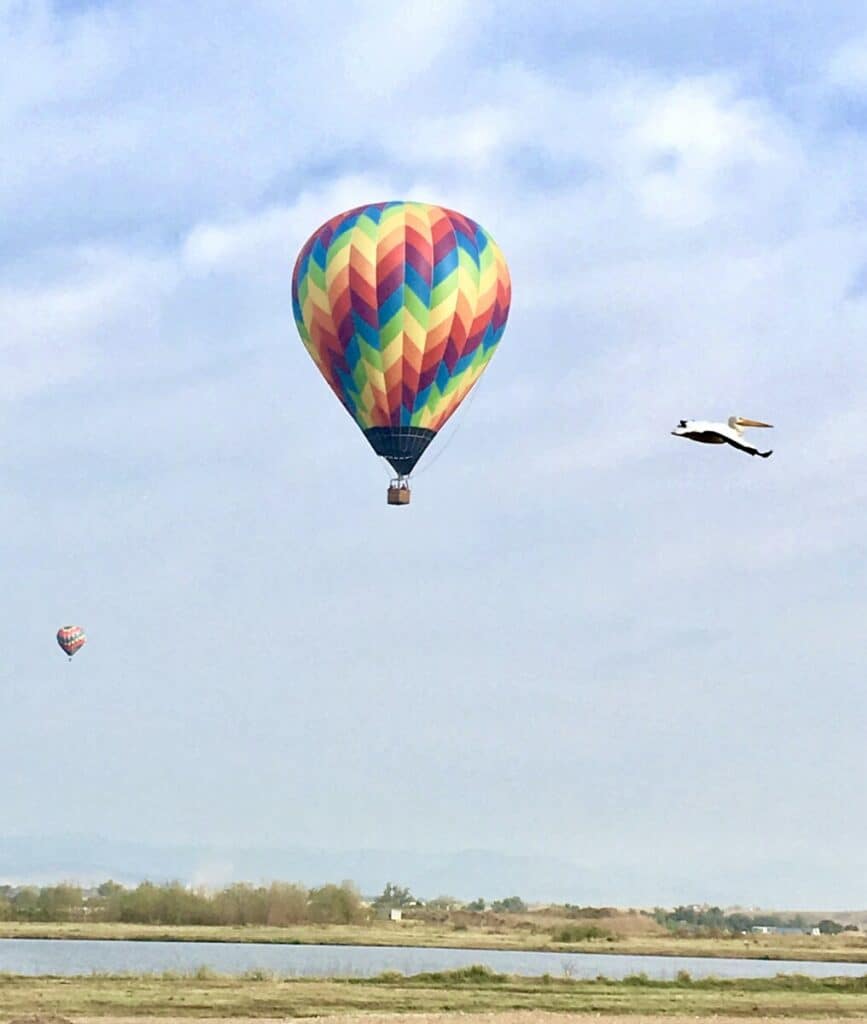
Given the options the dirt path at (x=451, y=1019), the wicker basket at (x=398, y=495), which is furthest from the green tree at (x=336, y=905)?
the dirt path at (x=451, y=1019)

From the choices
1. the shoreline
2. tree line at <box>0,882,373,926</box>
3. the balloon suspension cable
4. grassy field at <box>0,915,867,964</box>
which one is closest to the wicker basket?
the balloon suspension cable

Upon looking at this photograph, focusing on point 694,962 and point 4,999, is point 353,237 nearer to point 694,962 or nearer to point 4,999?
point 4,999

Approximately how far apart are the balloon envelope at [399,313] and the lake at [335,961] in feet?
73.8

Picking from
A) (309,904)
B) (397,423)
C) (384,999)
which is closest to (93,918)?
(309,904)

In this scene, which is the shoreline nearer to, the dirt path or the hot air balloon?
the hot air balloon

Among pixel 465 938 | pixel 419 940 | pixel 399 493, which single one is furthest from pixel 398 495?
pixel 465 938

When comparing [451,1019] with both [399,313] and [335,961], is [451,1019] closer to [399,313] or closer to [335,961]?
[399,313]

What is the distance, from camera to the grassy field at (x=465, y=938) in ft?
386

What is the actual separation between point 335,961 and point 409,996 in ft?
107

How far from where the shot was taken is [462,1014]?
4825 cm

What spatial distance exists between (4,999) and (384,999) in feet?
36.7

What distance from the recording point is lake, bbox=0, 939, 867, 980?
7575cm

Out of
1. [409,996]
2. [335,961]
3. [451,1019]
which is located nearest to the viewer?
[451,1019]

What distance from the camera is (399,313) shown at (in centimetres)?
7250
